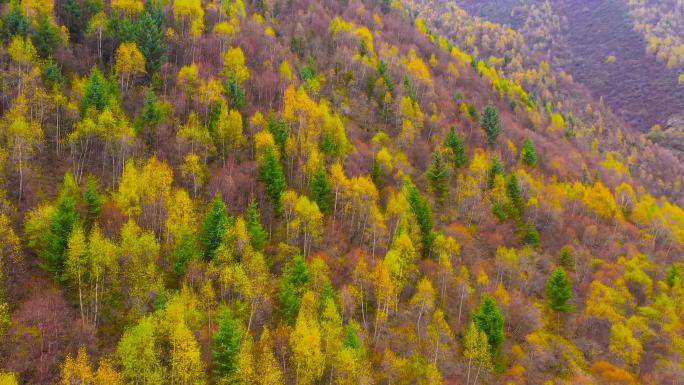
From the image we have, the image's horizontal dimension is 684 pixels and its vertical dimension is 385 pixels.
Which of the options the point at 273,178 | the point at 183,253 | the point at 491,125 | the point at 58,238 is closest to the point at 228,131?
the point at 273,178

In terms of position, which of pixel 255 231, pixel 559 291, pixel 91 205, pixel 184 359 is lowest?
pixel 184 359

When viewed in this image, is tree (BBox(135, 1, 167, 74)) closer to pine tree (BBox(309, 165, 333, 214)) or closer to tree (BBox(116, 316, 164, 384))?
pine tree (BBox(309, 165, 333, 214))

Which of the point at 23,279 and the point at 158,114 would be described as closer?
the point at 23,279

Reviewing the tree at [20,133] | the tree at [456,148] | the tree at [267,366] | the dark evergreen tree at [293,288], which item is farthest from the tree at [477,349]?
the tree at [20,133]

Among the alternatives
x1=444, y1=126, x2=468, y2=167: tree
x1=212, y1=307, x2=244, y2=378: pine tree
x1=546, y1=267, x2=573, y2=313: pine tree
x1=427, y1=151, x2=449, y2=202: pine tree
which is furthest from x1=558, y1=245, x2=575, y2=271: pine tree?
x1=212, y1=307, x2=244, y2=378: pine tree

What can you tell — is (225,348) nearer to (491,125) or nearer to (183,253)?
(183,253)

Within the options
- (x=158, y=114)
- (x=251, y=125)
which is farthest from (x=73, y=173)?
(x=251, y=125)

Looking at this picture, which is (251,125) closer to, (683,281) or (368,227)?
(368,227)
